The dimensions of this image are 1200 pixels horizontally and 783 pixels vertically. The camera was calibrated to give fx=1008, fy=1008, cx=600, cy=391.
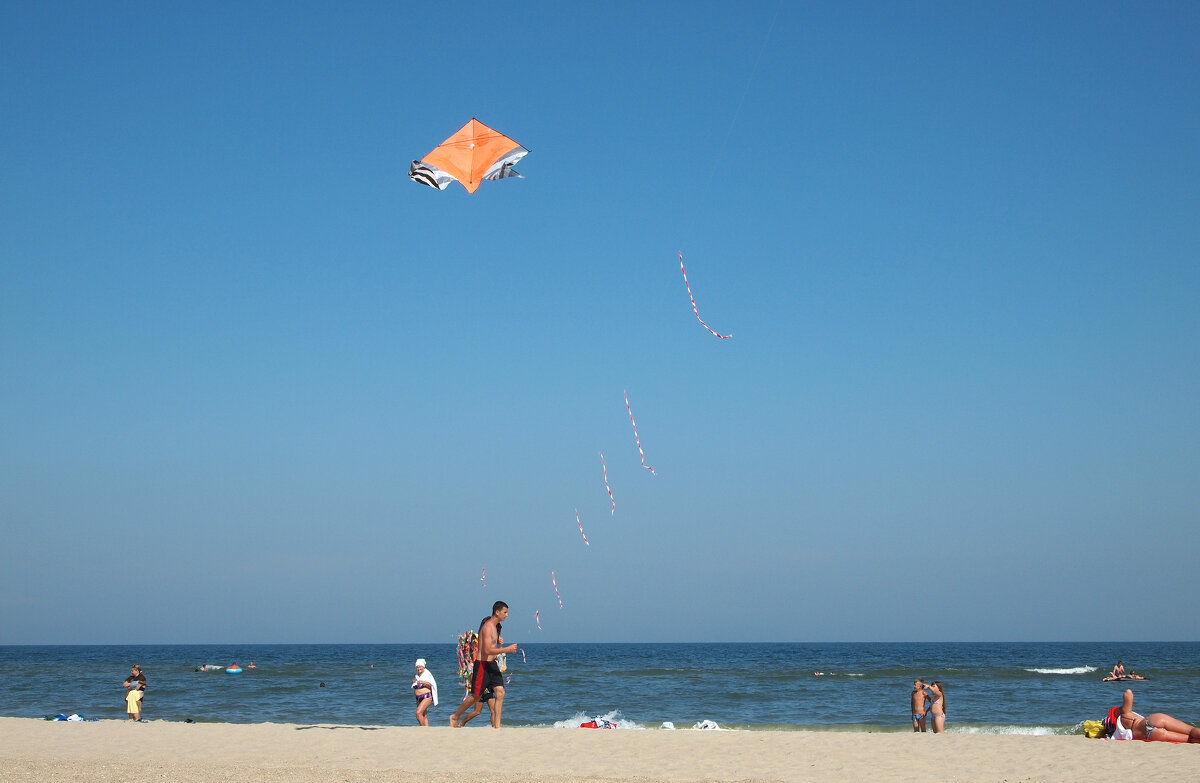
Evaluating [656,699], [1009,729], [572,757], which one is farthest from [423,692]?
[656,699]

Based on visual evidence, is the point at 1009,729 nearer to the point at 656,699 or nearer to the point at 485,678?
the point at 656,699

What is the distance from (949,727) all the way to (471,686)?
11.2 m

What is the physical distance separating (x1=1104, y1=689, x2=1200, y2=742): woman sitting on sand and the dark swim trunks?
21.1 feet

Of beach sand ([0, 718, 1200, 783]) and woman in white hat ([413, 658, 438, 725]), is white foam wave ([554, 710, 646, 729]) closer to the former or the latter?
A: woman in white hat ([413, 658, 438, 725])

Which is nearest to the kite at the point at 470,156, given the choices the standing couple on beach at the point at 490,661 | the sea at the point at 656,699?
the standing couple on beach at the point at 490,661

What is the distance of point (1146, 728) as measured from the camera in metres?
10.5

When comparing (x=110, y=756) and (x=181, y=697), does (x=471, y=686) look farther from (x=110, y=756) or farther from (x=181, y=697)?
(x=181, y=697)

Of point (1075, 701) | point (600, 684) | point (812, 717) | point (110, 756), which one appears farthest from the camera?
point (600, 684)

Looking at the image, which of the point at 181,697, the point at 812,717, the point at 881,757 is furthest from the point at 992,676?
the point at 881,757

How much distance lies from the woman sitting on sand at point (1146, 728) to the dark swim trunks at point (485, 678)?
642cm

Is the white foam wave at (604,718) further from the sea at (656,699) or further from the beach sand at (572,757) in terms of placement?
the beach sand at (572,757)

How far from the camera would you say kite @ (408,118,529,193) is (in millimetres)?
11357

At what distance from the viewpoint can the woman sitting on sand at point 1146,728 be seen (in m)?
10.2

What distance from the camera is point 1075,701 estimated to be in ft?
76.4
